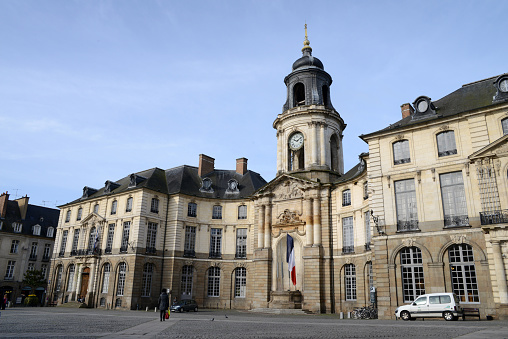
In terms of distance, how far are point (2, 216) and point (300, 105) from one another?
36543 mm

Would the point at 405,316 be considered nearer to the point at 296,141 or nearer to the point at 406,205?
the point at 406,205

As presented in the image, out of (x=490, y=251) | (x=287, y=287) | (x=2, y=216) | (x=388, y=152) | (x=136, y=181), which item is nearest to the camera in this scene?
(x=490, y=251)

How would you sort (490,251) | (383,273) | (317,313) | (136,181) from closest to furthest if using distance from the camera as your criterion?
(490,251)
(383,273)
(317,313)
(136,181)

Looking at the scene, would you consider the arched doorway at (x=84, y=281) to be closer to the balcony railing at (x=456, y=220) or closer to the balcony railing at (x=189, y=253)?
the balcony railing at (x=189, y=253)

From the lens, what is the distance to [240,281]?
37000 millimetres

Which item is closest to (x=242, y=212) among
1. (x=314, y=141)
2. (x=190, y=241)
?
(x=190, y=241)

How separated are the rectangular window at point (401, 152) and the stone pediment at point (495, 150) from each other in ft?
12.1

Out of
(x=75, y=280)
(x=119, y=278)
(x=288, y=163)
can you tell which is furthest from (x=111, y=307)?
(x=288, y=163)

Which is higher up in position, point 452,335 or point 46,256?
point 46,256

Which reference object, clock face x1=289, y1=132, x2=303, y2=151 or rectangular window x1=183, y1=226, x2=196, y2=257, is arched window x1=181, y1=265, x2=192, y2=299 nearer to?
rectangular window x1=183, y1=226, x2=196, y2=257

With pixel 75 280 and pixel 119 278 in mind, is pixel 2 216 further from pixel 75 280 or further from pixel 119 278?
pixel 119 278

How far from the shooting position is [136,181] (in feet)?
123

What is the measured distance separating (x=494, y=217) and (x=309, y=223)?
1517cm

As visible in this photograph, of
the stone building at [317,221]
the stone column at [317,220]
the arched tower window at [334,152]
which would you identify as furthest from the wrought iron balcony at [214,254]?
the arched tower window at [334,152]
